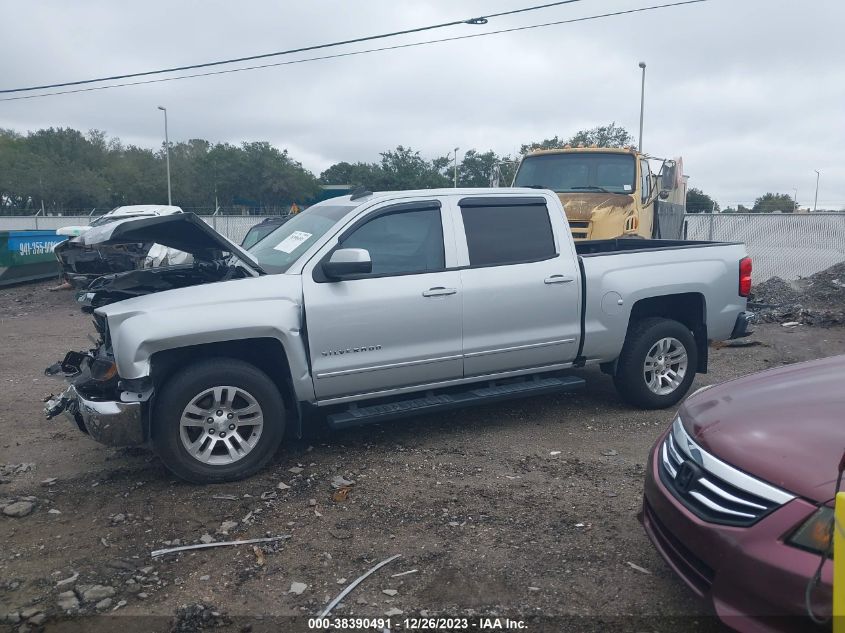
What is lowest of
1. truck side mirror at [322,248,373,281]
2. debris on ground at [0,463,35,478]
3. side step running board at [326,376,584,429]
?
debris on ground at [0,463,35,478]

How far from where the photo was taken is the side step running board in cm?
505

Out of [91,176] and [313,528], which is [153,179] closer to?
[91,176]

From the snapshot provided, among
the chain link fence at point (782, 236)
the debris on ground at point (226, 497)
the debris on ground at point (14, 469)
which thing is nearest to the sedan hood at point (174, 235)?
the debris on ground at point (226, 497)

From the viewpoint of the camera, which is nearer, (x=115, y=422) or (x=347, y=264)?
(x=115, y=422)

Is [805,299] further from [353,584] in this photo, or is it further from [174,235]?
[353,584]

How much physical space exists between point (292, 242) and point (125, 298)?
127cm

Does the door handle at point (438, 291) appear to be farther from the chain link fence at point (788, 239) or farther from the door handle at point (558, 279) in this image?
the chain link fence at point (788, 239)

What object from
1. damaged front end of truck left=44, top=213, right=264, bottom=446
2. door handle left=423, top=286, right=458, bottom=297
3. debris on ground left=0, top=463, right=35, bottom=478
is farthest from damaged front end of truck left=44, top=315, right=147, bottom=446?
door handle left=423, top=286, right=458, bottom=297

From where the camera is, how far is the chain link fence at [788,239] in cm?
1458

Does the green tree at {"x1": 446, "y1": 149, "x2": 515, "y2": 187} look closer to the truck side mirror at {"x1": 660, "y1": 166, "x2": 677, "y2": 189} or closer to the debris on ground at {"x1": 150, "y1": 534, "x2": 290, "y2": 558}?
the truck side mirror at {"x1": 660, "y1": 166, "x2": 677, "y2": 189}

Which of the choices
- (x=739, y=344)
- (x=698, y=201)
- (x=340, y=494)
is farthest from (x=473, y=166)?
(x=340, y=494)

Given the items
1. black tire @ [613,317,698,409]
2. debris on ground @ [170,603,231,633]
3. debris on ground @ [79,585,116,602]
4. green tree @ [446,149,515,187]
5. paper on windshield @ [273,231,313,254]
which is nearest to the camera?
debris on ground @ [170,603,231,633]

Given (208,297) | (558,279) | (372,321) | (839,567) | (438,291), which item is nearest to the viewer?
(839,567)

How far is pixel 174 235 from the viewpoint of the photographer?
5.05m
